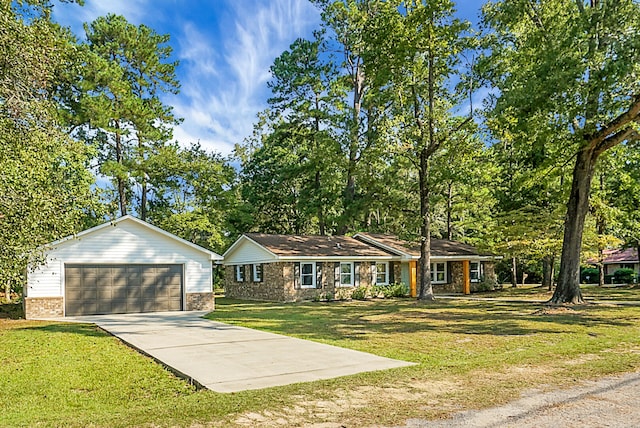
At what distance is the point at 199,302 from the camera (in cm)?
2023

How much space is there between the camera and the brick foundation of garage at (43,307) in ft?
57.4

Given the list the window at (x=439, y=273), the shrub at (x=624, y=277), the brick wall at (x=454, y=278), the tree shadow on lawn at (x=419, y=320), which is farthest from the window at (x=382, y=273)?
the shrub at (x=624, y=277)

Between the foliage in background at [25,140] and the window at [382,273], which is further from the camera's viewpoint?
the window at [382,273]

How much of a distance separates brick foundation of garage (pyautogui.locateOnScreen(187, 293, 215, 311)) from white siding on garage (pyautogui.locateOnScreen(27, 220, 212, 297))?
0.20m

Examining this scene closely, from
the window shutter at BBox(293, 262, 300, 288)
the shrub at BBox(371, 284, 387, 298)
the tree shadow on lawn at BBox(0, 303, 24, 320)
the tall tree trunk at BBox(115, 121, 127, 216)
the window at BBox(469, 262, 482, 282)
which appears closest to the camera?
the tree shadow on lawn at BBox(0, 303, 24, 320)

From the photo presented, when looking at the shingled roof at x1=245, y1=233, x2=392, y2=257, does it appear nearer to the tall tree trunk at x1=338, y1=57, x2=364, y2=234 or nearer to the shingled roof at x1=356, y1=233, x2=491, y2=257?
the shingled roof at x1=356, y1=233, x2=491, y2=257

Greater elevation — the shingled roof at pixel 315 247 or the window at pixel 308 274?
the shingled roof at pixel 315 247

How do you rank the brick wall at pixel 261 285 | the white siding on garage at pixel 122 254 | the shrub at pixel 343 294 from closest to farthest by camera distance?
the white siding on garage at pixel 122 254 < the brick wall at pixel 261 285 < the shrub at pixel 343 294

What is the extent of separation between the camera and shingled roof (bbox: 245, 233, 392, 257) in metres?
25.0

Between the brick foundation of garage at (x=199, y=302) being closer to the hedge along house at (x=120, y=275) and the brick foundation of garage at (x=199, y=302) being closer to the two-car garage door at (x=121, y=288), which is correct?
the hedge along house at (x=120, y=275)

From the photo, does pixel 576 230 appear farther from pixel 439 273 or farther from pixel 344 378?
pixel 344 378

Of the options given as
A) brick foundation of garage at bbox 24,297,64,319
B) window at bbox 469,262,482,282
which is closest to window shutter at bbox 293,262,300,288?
brick foundation of garage at bbox 24,297,64,319

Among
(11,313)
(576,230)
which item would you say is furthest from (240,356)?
(11,313)

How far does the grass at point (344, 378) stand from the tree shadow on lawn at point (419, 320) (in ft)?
0.26
